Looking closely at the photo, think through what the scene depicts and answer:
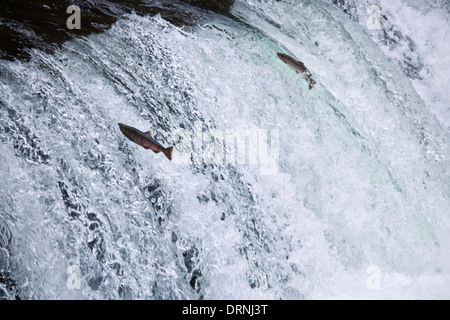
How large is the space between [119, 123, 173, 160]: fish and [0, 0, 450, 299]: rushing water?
105mm

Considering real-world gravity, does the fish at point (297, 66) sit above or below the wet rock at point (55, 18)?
above

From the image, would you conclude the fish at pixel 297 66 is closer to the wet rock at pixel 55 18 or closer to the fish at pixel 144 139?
the wet rock at pixel 55 18

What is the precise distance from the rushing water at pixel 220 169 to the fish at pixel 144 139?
0.34ft

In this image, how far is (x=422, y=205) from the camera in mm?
2562

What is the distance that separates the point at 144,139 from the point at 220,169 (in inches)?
18.8

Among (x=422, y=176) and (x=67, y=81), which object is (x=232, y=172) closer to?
(x=67, y=81)

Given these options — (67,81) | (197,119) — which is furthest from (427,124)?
(67,81)

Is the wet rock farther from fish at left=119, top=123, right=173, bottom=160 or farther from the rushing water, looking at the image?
fish at left=119, top=123, right=173, bottom=160

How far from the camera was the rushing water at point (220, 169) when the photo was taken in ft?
5.62

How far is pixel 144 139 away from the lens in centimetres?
176

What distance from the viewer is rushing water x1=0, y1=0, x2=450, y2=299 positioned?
171 centimetres

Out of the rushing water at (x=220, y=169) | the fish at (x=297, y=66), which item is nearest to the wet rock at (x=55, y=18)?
the rushing water at (x=220, y=169)

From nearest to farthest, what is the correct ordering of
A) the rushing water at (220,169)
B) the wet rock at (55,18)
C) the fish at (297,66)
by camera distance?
the rushing water at (220,169)
the wet rock at (55,18)
the fish at (297,66)

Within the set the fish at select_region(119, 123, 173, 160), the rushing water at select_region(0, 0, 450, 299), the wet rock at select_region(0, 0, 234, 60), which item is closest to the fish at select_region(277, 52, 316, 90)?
the rushing water at select_region(0, 0, 450, 299)
